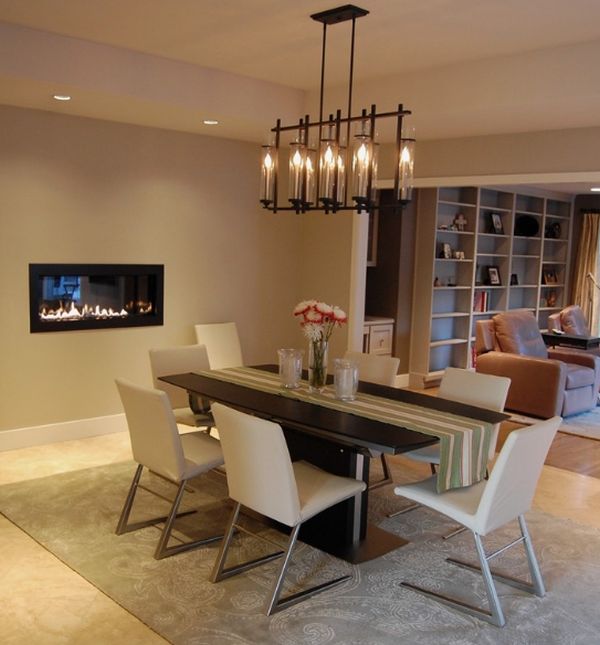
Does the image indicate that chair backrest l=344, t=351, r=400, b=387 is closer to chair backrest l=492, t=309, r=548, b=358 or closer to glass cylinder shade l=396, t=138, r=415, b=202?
glass cylinder shade l=396, t=138, r=415, b=202

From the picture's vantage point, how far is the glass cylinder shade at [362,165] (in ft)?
11.5

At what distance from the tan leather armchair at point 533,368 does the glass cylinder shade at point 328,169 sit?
3.60m

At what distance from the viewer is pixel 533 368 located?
6508 mm

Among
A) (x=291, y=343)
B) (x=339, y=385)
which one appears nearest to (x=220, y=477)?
(x=339, y=385)

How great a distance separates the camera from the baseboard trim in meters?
5.20

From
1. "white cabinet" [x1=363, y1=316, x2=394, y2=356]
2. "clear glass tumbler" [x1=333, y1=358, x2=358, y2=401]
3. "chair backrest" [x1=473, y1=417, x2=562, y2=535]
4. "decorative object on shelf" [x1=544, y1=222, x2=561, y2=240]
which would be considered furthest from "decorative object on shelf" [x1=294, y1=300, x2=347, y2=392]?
"decorative object on shelf" [x1=544, y1=222, x2=561, y2=240]

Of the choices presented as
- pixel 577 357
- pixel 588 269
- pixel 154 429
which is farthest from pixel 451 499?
pixel 588 269

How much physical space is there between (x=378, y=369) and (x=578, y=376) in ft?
9.36

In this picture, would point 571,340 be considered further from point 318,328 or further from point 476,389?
point 318,328

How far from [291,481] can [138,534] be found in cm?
123

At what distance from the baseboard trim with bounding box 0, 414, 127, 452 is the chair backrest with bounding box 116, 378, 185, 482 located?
6.39ft

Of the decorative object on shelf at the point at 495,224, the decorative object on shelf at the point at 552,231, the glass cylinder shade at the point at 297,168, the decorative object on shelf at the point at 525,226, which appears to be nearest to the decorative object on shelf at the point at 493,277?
the decorative object on shelf at the point at 495,224

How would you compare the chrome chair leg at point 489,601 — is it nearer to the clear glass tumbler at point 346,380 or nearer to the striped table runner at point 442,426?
the striped table runner at point 442,426

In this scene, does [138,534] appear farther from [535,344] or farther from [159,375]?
[535,344]
